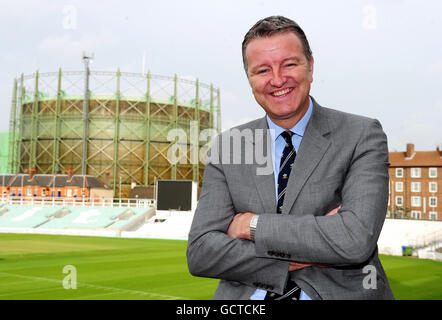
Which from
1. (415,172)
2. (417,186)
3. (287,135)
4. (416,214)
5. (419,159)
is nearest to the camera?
(287,135)

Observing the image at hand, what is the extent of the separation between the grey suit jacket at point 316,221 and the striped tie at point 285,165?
40 millimetres

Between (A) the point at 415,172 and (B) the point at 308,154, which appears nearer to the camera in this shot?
(B) the point at 308,154

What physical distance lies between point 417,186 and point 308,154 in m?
63.6

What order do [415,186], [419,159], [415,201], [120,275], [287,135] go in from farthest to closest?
[419,159] → [415,186] → [415,201] → [120,275] → [287,135]

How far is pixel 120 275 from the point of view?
16250 millimetres

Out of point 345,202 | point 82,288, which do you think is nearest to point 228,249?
point 345,202

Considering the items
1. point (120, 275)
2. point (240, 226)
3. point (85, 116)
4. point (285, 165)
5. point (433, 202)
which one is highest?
point (85, 116)

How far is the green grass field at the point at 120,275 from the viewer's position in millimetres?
12625

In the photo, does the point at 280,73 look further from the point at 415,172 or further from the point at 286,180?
the point at 415,172

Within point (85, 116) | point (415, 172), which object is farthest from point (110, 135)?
point (415, 172)

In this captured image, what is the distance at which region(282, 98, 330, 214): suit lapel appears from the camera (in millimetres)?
2277

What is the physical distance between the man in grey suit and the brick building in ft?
191

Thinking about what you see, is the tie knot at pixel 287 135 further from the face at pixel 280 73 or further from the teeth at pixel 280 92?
the teeth at pixel 280 92

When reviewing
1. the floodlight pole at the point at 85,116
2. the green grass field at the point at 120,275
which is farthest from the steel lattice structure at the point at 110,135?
the green grass field at the point at 120,275
